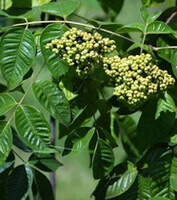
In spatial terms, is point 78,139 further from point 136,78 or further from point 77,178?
point 77,178

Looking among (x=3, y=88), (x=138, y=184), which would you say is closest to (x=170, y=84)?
(x=138, y=184)

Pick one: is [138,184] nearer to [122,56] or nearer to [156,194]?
[156,194]

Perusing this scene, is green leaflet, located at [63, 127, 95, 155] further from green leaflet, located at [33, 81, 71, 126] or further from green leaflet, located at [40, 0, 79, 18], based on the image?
green leaflet, located at [40, 0, 79, 18]

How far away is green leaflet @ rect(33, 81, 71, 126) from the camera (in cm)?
136

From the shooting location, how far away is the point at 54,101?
1368mm

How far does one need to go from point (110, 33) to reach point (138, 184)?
1.38 ft

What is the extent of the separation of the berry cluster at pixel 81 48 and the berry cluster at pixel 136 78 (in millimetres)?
32

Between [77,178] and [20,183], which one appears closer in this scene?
[20,183]

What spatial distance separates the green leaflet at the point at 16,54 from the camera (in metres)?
1.36

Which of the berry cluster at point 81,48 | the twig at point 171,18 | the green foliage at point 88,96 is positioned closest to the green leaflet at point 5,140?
the green foliage at point 88,96

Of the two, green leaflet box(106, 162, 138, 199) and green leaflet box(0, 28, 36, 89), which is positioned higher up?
green leaflet box(0, 28, 36, 89)

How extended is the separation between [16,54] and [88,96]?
0.26 metres

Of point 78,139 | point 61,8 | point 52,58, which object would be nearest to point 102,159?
point 78,139

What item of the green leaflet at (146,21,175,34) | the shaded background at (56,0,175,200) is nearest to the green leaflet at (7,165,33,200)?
the green leaflet at (146,21,175,34)
